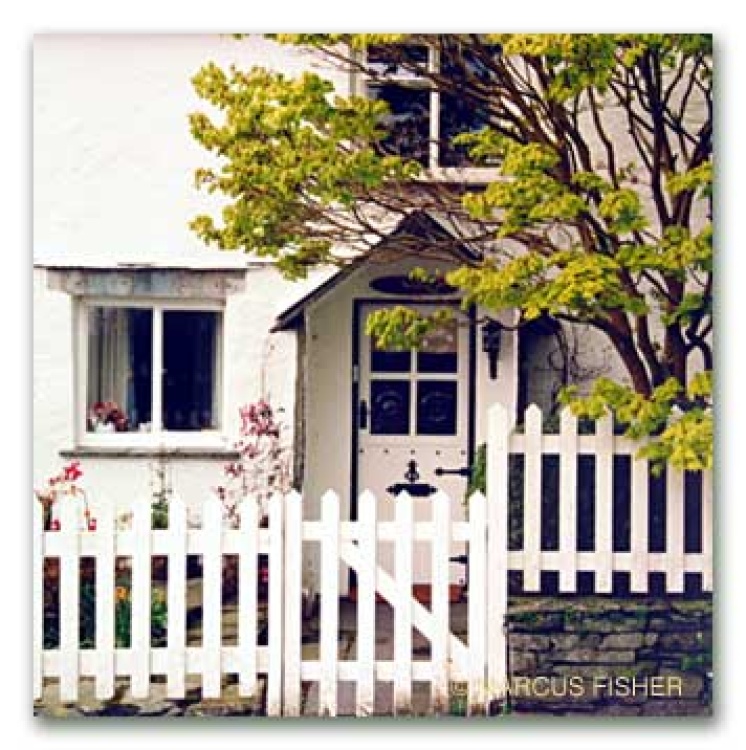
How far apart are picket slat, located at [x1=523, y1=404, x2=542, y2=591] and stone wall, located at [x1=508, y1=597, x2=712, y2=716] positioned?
12 centimetres

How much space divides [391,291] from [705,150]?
33.7 inches

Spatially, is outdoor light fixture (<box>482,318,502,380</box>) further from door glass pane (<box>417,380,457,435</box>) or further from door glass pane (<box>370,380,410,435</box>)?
door glass pane (<box>370,380,410,435</box>)

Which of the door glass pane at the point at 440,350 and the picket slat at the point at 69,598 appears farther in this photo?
the door glass pane at the point at 440,350

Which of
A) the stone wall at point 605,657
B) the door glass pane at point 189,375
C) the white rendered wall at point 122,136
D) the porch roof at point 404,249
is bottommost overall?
the stone wall at point 605,657

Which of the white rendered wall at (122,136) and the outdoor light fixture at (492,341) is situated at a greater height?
the white rendered wall at (122,136)

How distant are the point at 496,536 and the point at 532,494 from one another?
0.14 m

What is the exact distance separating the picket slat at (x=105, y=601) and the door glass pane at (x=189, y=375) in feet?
0.93

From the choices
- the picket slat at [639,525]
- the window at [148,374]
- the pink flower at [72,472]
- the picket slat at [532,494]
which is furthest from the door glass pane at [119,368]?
the picket slat at [639,525]

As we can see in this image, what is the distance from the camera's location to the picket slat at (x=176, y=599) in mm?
4113

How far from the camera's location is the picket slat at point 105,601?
412 cm

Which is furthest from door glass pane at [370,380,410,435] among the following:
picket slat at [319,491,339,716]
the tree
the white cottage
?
picket slat at [319,491,339,716]

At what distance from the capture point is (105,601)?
4.14 metres

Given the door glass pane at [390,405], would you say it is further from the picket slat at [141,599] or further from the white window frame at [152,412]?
the picket slat at [141,599]
